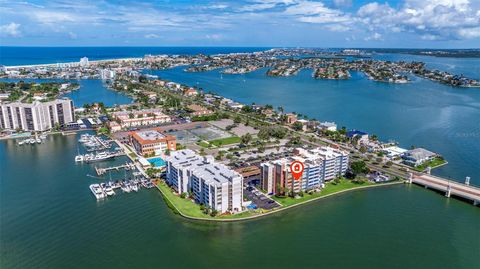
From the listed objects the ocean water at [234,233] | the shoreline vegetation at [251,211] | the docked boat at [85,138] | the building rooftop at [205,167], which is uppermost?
the building rooftop at [205,167]

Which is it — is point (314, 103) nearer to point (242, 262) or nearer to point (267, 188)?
point (267, 188)

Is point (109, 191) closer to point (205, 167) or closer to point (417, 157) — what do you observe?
point (205, 167)

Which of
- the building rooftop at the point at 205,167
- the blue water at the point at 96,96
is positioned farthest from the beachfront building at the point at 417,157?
the blue water at the point at 96,96

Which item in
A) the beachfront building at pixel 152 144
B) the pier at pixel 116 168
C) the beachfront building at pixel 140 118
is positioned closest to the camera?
the pier at pixel 116 168

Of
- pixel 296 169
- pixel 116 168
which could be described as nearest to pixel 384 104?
pixel 296 169

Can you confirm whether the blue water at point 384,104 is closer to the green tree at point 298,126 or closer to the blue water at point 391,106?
the blue water at point 391,106

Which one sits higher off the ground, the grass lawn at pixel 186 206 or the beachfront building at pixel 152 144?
the beachfront building at pixel 152 144

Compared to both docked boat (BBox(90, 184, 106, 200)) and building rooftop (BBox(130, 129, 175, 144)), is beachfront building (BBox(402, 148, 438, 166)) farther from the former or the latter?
docked boat (BBox(90, 184, 106, 200))
